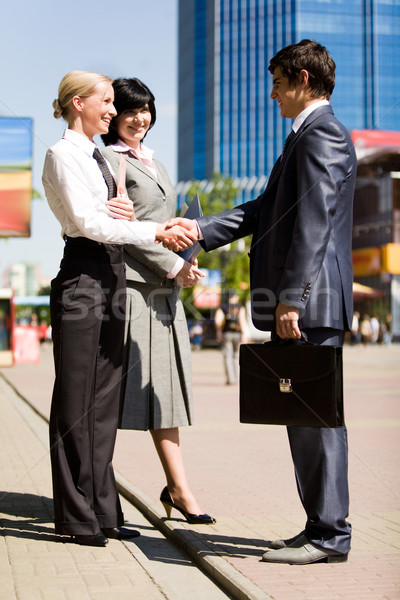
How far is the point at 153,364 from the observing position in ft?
13.8

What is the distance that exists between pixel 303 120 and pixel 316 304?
783 mm

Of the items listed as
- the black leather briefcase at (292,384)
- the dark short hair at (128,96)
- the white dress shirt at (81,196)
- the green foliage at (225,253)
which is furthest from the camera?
the green foliage at (225,253)

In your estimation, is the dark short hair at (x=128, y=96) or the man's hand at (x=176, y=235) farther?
the dark short hair at (x=128, y=96)

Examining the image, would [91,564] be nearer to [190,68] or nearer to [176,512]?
[176,512]

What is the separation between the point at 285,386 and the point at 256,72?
113 meters

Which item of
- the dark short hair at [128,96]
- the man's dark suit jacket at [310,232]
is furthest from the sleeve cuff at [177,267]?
the dark short hair at [128,96]

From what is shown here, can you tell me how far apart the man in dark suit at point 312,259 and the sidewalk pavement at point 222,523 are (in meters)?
0.24

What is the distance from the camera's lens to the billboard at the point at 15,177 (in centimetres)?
1033

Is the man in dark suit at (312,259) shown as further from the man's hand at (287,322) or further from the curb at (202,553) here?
the curb at (202,553)

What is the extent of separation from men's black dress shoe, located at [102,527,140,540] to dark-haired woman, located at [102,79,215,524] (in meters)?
0.35

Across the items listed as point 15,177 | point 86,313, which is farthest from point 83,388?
point 15,177

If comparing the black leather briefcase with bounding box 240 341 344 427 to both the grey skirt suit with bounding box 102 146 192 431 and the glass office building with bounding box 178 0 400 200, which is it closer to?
the grey skirt suit with bounding box 102 146 192 431

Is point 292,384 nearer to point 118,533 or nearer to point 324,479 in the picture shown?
point 324,479

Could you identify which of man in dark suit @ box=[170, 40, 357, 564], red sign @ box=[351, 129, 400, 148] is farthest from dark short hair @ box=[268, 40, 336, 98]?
red sign @ box=[351, 129, 400, 148]
